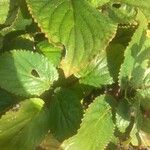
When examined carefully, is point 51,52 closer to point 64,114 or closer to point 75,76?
point 75,76

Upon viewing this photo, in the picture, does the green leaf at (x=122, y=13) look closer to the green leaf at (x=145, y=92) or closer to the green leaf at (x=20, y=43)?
the green leaf at (x=145, y=92)

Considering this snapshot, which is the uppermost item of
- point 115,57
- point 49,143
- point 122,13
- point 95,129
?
point 122,13

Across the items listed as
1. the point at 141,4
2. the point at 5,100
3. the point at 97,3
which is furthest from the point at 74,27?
the point at 5,100

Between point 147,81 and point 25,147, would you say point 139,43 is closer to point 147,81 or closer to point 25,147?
point 147,81

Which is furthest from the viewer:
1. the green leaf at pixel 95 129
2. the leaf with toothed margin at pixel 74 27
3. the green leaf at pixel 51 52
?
the green leaf at pixel 51 52

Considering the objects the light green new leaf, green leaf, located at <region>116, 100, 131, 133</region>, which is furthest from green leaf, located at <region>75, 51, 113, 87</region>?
the light green new leaf

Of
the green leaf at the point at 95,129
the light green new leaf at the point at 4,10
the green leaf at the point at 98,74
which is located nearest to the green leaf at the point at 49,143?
the green leaf at the point at 95,129
